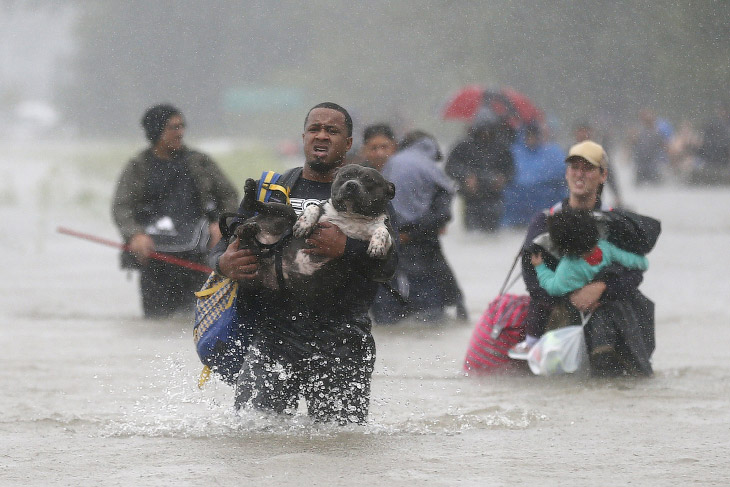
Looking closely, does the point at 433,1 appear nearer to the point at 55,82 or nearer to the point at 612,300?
the point at 612,300

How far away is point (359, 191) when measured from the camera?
511 centimetres

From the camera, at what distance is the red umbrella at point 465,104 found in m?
22.0

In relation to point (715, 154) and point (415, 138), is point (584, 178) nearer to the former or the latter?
point (415, 138)

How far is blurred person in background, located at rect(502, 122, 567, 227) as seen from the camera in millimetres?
18516

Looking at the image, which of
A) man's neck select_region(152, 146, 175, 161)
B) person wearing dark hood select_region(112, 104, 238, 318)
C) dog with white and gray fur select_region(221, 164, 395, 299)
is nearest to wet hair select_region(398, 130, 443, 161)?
person wearing dark hood select_region(112, 104, 238, 318)

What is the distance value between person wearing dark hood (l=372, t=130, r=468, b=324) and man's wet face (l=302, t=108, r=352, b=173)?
454 cm

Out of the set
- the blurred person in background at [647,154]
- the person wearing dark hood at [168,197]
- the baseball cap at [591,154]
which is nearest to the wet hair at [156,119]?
the person wearing dark hood at [168,197]

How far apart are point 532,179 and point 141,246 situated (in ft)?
32.0

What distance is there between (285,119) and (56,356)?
169 feet

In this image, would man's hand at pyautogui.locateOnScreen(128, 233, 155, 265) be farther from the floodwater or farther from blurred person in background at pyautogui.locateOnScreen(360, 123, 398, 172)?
blurred person in background at pyautogui.locateOnScreen(360, 123, 398, 172)

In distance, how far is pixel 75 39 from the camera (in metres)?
66.4

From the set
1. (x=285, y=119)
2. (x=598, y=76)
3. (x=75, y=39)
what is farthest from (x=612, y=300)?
(x=75, y=39)

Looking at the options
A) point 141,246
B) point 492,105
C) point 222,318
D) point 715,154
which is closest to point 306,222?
point 222,318

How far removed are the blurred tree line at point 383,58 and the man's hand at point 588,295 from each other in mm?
4472
